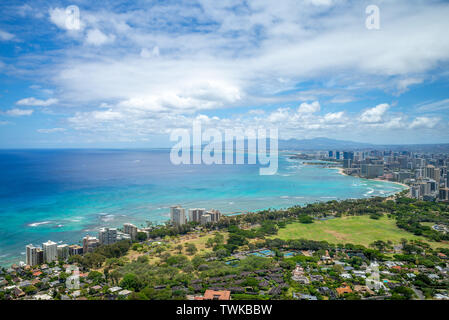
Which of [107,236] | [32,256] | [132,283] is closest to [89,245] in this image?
[107,236]

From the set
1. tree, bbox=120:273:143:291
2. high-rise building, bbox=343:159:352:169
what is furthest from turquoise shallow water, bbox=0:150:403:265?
high-rise building, bbox=343:159:352:169

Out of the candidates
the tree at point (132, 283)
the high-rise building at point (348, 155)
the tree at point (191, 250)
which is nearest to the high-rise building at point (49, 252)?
the tree at point (132, 283)

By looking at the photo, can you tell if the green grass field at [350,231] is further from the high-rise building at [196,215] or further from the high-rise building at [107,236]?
the high-rise building at [107,236]

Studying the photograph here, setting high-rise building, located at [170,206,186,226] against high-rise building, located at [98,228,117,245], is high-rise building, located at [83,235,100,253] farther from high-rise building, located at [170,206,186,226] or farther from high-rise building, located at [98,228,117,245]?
high-rise building, located at [170,206,186,226]
